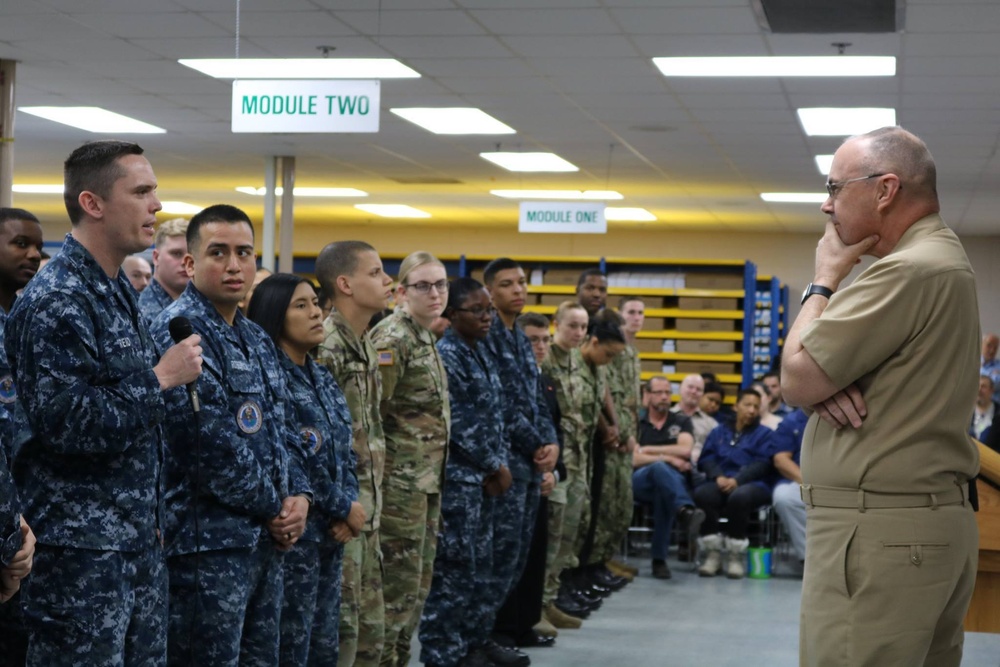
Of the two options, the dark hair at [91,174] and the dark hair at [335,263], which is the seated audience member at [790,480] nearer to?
the dark hair at [335,263]

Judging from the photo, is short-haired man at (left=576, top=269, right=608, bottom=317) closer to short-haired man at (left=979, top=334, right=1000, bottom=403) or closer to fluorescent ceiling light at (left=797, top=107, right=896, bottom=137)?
fluorescent ceiling light at (left=797, top=107, right=896, bottom=137)

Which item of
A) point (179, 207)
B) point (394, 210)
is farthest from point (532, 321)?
point (179, 207)

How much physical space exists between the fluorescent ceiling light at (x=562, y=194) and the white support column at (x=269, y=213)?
3.06 meters

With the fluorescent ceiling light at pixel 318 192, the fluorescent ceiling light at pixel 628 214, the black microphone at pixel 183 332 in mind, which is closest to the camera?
the black microphone at pixel 183 332

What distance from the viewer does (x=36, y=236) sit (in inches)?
159

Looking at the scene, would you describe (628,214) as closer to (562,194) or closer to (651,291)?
(562,194)

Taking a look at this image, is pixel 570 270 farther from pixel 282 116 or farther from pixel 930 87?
pixel 282 116

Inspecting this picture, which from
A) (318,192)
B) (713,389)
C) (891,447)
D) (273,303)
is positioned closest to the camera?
(891,447)

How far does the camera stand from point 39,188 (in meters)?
16.3

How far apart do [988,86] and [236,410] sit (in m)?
6.68

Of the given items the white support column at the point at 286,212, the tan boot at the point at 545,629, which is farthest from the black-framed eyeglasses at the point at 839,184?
the white support column at the point at 286,212

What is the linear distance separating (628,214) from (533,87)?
8.06 meters

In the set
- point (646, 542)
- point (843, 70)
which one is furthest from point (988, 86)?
point (646, 542)

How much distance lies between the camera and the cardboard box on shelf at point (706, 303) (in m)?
14.4
